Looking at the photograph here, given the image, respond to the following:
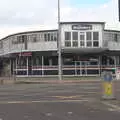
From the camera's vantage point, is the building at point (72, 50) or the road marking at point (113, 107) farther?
the building at point (72, 50)

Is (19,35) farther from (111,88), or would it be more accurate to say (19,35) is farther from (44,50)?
(111,88)

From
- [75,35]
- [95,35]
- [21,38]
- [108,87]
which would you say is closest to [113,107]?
[108,87]

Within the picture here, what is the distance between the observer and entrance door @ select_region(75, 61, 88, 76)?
48.2 m

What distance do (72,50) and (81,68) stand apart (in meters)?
2.82

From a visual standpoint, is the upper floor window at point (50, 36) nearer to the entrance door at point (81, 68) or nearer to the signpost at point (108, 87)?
the entrance door at point (81, 68)

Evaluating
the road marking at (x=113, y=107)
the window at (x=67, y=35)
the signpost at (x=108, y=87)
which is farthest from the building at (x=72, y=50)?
the road marking at (x=113, y=107)

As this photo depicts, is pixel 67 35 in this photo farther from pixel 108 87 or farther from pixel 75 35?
pixel 108 87

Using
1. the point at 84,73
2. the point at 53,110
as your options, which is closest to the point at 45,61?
the point at 84,73

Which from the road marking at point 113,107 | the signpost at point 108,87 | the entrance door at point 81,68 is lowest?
the road marking at point 113,107

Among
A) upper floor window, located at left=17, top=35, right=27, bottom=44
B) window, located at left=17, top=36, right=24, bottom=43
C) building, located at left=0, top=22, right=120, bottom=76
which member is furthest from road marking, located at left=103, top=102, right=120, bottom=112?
window, located at left=17, top=36, right=24, bottom=43

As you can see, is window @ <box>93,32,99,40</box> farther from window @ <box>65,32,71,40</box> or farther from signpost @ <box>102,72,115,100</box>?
signpost @ <box>102,72,115,100</box>

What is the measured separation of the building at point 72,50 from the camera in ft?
156

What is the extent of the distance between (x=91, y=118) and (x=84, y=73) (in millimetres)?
36868

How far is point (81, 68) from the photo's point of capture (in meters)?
48.2
